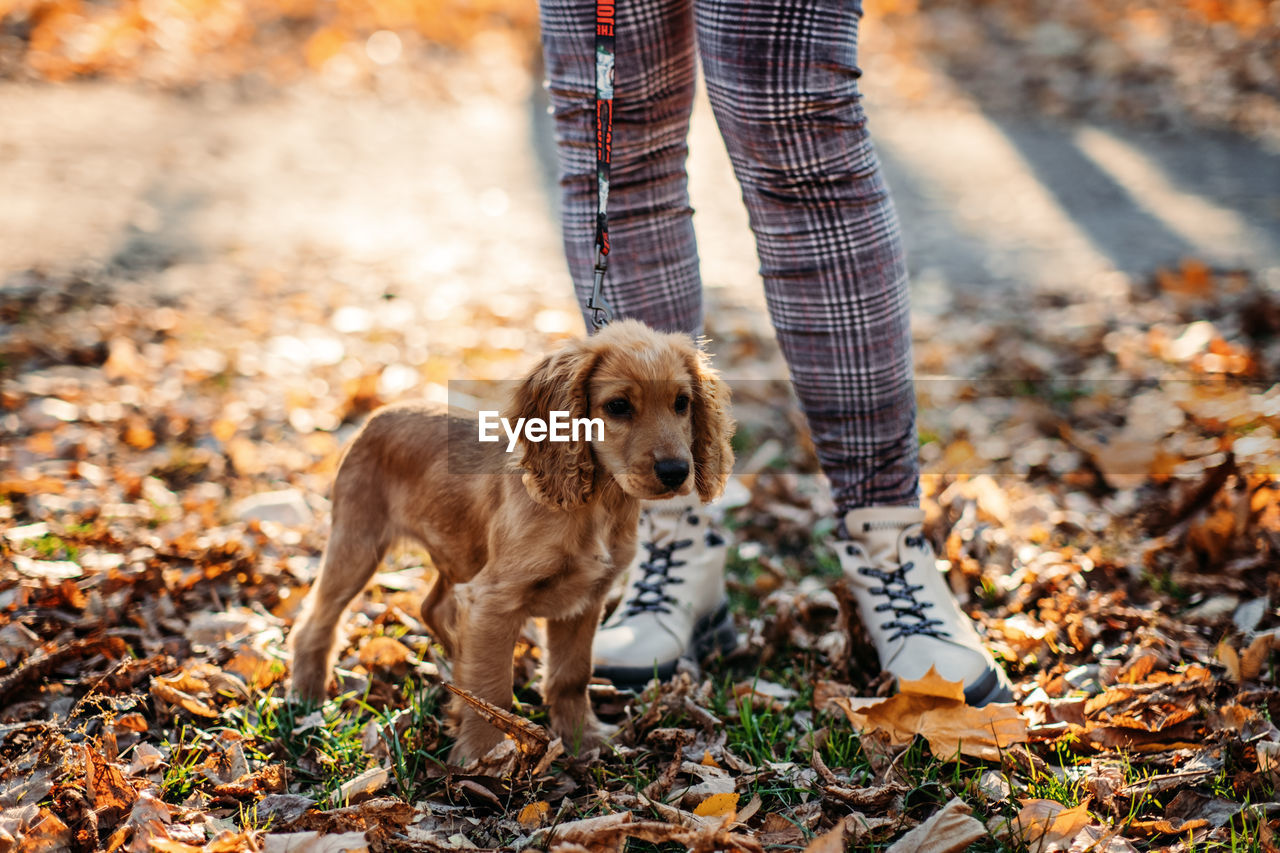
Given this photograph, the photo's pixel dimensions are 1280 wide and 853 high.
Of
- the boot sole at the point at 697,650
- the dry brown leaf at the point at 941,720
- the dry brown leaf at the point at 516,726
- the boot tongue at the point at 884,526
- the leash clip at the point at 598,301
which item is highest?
the leash clip at the point at 598,301

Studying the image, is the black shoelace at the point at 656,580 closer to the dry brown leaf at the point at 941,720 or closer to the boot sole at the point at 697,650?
the boot sole at the point at 697,650

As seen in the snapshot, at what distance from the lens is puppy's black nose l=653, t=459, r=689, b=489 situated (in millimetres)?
2172

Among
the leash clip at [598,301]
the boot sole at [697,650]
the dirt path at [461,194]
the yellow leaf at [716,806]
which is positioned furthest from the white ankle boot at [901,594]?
the dirt path at [461,194]

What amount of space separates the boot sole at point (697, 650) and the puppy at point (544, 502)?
23cm

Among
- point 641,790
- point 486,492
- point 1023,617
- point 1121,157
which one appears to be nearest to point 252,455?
point 486,492

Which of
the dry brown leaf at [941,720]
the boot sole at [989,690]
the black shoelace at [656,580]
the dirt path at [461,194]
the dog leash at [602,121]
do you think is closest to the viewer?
the dry brown leaf at [941,720]

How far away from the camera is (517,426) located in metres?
2.43

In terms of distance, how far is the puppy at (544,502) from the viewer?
232cm

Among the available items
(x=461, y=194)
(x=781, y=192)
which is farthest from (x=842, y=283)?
(x=461, y=194)

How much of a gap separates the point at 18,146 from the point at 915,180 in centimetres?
817

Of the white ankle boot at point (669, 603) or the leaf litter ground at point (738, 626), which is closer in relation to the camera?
the leaf litter ground at point (738, 626)

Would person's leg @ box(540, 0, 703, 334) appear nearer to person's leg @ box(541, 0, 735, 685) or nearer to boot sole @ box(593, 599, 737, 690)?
person's leg @ box(541, 0, 735, 685)

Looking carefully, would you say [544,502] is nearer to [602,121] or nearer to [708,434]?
[708,434]

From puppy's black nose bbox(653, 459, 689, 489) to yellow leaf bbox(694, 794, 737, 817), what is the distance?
2.30 ft
